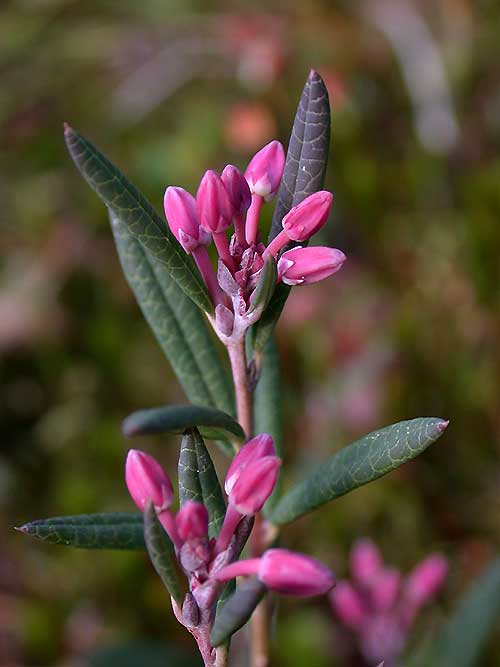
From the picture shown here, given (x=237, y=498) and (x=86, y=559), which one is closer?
(x=237, y=498)

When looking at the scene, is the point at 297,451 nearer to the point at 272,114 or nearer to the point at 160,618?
the point at 160,618

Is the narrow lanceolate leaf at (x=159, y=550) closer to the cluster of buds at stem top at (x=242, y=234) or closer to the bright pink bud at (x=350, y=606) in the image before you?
the cluster of buds at stem top at (x=242, y=234)

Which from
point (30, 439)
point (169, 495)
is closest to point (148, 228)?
point (169, 495)

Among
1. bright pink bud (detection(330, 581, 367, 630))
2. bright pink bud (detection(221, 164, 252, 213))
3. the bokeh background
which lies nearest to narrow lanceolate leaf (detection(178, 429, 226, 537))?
bright pink bud (detection(221, 164, 252, 213))

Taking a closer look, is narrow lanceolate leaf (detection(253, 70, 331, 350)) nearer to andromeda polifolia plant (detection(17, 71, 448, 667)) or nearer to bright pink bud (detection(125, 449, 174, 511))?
andromeda polifolia plant (detection(17, 71, 448, 667))

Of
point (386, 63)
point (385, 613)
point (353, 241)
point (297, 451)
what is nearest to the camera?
point (385, 613)

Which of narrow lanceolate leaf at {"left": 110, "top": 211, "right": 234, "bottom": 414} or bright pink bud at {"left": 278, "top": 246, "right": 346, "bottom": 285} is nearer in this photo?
bright pink bud at {"left": 278, "top": 246, "right": 346, "bottom": 285}

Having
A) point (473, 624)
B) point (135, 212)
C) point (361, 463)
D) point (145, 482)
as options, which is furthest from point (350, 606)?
point (135, 212)

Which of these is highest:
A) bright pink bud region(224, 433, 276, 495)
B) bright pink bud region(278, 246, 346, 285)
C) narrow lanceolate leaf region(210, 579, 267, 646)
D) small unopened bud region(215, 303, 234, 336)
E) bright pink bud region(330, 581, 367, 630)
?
bright pink bud region(278, 246, 346, 285)
